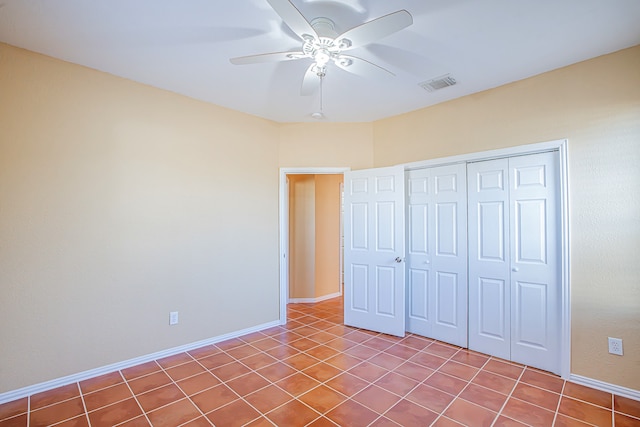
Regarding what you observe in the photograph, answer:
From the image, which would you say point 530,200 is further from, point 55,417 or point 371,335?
point 55,417

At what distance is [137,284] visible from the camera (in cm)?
293

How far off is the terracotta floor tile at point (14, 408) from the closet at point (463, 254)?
3.03 meters

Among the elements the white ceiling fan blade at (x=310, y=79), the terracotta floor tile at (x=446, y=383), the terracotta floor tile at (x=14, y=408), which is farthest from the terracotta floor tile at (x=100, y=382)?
the white ceiling fan blade at (x=310, y=79)

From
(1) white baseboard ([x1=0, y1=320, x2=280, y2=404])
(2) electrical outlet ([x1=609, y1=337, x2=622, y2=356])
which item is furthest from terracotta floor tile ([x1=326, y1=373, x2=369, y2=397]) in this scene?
(2) electrical outlet ([x1=609, y1=337, x2=622, y2=356])

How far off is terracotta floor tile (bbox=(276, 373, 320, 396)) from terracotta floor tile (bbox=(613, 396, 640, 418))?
2.17 m

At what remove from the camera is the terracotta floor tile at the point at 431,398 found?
2.24 meters

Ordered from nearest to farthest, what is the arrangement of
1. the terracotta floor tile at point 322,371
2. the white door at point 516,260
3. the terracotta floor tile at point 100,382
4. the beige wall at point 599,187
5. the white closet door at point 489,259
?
the beige wall at point 599,187 → the terracotta floor tile at point 100,382 → the terracotta floor tile at point 322,371 → the white door at point 516,260 → the white closet door at point 489,259

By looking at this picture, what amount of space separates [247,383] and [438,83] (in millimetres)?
3187

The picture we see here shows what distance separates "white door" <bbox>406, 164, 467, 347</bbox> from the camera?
3322 mm

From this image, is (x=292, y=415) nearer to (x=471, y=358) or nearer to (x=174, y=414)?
(x=174, y=414)

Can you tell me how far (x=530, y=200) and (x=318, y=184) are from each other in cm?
320

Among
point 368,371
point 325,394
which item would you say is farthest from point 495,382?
point 325,394

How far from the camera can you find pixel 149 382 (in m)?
2.58

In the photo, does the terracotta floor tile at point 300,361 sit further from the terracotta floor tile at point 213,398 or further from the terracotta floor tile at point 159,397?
the terracotta floor tile at point 159,397
